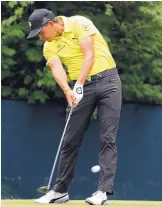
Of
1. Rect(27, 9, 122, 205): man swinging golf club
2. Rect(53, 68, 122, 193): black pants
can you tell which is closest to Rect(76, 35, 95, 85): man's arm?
Rect(27, 9, 122, 205): man swinging golf club

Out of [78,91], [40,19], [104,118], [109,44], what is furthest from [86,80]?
[109,44]

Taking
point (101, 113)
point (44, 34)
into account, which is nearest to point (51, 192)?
point (101, 113)

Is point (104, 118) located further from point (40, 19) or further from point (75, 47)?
point (40, 19)

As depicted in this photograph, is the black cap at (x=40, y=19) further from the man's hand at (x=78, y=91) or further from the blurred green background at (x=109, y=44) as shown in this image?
the blurred green background at (x=109, y=44)

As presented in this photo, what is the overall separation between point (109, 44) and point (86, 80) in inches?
198

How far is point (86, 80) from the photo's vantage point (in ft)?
19.6

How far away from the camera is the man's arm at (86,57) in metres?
5.79

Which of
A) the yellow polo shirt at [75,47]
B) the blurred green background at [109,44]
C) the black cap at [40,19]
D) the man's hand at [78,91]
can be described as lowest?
the blurred green background at [109,44]

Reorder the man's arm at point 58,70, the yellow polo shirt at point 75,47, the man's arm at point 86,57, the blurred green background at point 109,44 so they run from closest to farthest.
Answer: the man's arm at point 86,57, the yellow polo shirt at point 75,47, the man's arm at point 58,70, the blurred green background at point 109,44

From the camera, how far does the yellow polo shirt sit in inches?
233

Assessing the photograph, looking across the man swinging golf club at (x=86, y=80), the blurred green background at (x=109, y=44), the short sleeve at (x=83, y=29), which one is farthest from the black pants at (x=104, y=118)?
the blurred green background at (x=109, y=44)

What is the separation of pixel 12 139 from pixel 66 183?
5183 millimetres

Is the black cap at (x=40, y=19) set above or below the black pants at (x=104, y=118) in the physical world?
above

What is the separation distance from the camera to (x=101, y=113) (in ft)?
19.6
